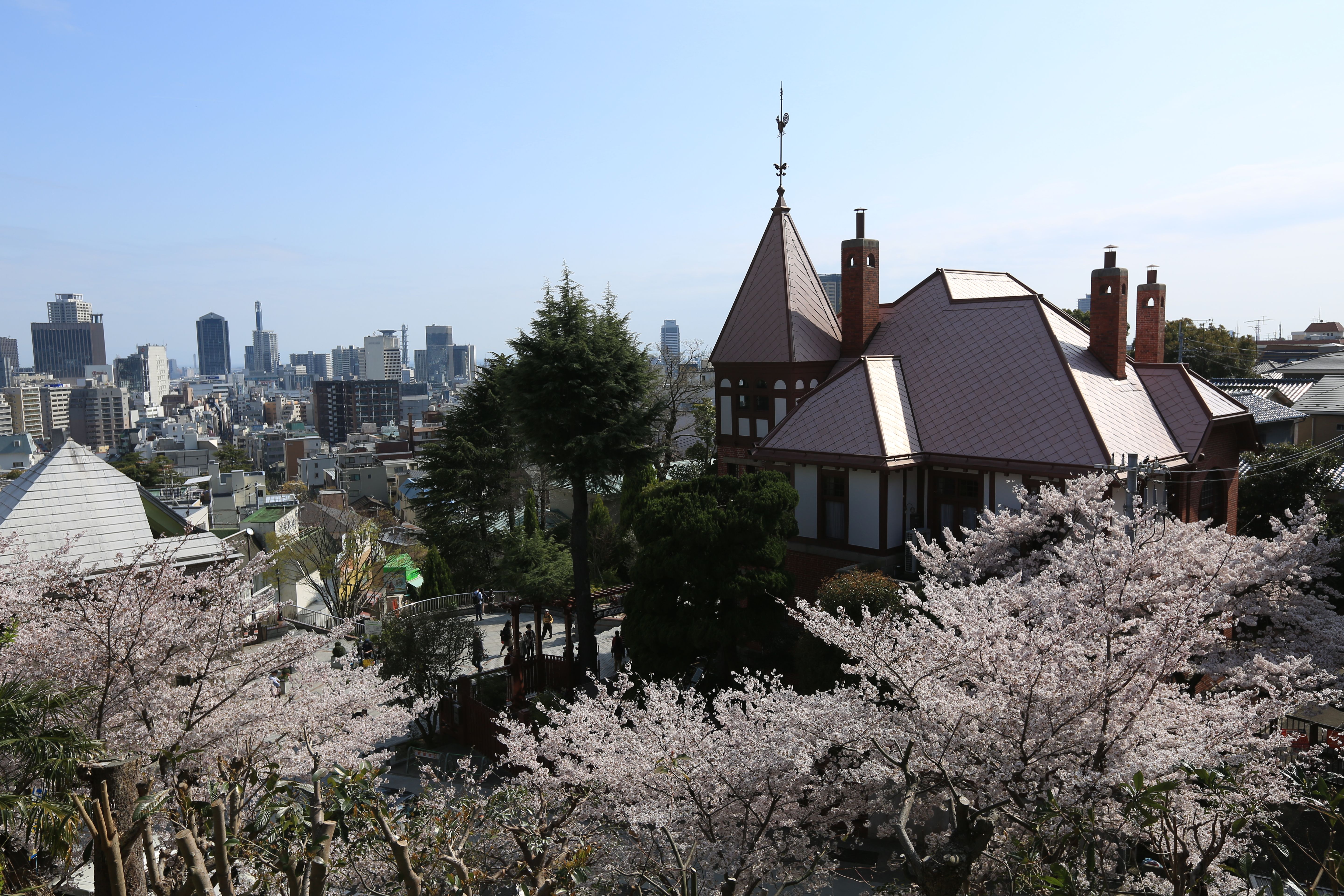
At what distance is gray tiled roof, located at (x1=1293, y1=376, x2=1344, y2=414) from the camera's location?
34562 millimetres

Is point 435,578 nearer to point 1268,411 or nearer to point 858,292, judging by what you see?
point 858,292

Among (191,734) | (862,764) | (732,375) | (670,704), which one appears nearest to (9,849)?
(191,734)

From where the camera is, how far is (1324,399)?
1406 inches

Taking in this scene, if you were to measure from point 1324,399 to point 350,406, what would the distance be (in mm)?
185053

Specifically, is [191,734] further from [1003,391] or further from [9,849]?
[1003,391]

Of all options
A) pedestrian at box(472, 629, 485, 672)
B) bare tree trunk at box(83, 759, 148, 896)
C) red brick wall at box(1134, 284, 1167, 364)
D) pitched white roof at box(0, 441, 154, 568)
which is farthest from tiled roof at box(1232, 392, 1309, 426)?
bare tree trunk at box(83, 759, 148, 896)

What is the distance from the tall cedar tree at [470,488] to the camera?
34344 mm

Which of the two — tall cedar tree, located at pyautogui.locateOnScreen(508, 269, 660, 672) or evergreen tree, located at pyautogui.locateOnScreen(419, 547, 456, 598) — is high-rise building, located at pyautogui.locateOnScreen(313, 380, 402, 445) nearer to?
evergreen tree, located at pyautogui.locateOnScreen(419, 547, 456, 598)

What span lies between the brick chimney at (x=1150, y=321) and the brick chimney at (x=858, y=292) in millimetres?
6819

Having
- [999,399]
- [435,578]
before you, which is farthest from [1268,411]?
[435,578]

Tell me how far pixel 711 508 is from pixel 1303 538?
34.4 feet

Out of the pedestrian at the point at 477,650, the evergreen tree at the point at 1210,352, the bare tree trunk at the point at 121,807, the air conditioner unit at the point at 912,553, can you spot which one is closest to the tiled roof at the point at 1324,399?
the evergreen tree at the point at 1210,352

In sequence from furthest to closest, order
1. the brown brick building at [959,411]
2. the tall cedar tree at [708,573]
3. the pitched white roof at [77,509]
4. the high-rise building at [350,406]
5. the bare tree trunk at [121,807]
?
1. the high-rise building at [350,406]
2. the brown brick building at [959,411]
3. the pitched white roof at [77,509]
4. the tall cedar tree at [708,573]
5. the bare tree trunk at [121,807]

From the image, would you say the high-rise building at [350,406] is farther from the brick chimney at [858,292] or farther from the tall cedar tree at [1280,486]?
the tall cedar tree at [1280,486]
